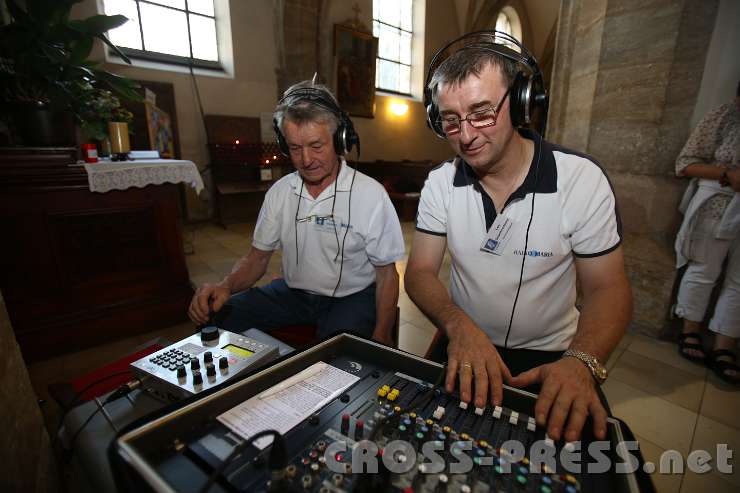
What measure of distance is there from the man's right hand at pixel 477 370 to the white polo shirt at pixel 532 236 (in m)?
0.41

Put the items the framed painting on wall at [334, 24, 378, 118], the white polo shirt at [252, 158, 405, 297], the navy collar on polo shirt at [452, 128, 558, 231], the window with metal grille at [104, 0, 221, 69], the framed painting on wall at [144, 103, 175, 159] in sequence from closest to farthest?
the navy collar on polo shirt at [452, 128, 558, 231] → the white polo shirt at [252, 158, 405, 297] → the framed painting on wall at [144, 103, 175, 159] → the window with metal grille at [104, 0, 221, 69] → the framed painting on wall at [334, 24, 378, 118]

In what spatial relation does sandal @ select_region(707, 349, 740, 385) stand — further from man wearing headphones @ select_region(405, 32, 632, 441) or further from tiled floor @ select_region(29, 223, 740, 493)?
man wearing headphones @ select_region(405, 32, 632, 441)

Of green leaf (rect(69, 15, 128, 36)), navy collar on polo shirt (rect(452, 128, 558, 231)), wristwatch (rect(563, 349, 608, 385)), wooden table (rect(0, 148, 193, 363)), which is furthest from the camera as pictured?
green leaf (rect(69, 15, 128, 36))

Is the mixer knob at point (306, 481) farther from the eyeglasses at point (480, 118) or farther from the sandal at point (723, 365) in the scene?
the sandal at point (723, 365)

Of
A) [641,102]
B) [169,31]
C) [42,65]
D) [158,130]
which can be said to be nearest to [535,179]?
[641,102]

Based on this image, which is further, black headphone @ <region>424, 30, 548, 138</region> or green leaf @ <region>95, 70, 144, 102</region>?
green leaf @ <region>95, 70, 144, 102</region>

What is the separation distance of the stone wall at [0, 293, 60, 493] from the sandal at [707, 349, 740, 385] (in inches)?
134

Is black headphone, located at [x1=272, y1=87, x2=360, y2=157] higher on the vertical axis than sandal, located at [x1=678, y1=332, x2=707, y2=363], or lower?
higher

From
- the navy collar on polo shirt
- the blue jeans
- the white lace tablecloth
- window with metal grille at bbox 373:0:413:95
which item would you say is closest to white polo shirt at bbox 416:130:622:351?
the navy collar on polo shirt

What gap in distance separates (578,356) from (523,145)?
0.72 metres

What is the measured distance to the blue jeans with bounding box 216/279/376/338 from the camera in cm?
172

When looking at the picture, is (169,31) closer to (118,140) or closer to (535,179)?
(118,140)

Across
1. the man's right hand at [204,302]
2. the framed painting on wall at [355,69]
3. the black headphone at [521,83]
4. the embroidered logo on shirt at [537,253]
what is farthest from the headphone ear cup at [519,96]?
the framed painting on wall at [355,69]

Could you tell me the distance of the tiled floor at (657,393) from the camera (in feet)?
5.75
